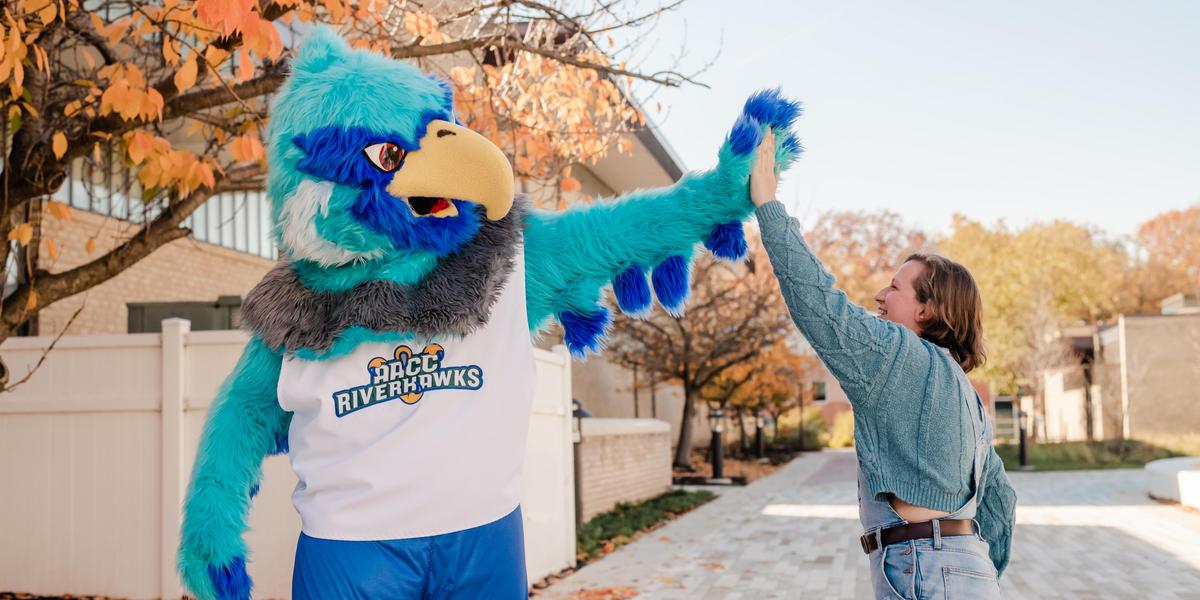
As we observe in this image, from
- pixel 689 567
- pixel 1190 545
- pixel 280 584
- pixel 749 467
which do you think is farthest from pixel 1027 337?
pixel 280 584

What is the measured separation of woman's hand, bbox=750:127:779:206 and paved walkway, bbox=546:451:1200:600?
5712mm

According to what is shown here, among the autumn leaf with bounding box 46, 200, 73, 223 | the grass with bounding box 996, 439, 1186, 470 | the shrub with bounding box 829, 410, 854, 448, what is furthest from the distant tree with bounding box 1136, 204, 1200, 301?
the autumn leaf with bounding box 46, 200, 73, 223

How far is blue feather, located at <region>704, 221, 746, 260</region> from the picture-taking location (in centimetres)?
279

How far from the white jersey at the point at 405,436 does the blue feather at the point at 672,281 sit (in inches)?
19.1

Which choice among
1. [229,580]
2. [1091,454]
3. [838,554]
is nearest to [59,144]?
[229,580]

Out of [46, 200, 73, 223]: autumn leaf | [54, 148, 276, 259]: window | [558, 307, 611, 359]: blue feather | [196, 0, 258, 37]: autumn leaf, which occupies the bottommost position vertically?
[558, 307, 611, 359]: blue feather

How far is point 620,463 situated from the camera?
14.3 m

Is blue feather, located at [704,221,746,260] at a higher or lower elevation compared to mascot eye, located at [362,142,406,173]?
lower

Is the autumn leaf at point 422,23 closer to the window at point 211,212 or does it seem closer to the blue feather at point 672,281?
the blue feather at point 672,281

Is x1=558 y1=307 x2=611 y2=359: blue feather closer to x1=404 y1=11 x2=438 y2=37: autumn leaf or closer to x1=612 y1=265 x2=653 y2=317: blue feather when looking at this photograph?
x1=612 y1=265 x2=653 y2=317: blue feather

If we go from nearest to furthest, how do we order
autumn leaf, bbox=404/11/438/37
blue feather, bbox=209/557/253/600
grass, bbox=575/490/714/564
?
blue feather, bbox=209/557/253/600, autumn leaf, bbox=404/11/438/37, grass, bbox=575/490/714/564

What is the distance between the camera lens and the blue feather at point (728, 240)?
2.79 meters

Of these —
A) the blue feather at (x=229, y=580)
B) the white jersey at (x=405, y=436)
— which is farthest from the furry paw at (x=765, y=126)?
the blue feather at (x=229, y=580)

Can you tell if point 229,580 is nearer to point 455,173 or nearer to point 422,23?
point 455,173
